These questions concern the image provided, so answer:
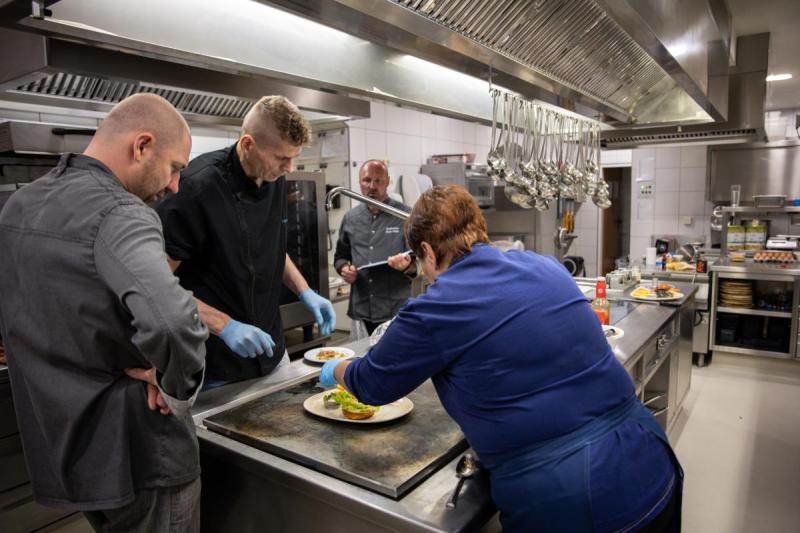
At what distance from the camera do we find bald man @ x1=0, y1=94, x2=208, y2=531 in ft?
3.17

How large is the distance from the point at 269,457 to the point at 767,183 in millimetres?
6002

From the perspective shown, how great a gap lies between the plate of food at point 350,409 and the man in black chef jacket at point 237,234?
0.80 ft

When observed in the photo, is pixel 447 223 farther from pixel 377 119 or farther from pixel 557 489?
pixel 377 119

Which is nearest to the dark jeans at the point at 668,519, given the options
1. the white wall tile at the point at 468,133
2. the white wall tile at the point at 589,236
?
the white wall tile at the point at 468,133

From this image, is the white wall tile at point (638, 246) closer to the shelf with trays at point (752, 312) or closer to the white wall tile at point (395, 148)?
the shelf with trays at point (752, 312)

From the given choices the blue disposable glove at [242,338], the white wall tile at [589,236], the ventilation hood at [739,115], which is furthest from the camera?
the white wall tile at [589,236]

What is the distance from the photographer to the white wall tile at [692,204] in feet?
19.8

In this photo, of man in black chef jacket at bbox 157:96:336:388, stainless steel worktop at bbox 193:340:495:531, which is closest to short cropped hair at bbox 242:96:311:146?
man in black chef jacket at bbox 157:96:336:388

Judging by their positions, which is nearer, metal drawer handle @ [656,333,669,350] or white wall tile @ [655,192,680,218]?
metal drawer handle @ [656,333,669,350]

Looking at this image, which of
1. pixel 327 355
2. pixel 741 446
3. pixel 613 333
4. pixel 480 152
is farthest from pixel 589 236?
pixel 327 355

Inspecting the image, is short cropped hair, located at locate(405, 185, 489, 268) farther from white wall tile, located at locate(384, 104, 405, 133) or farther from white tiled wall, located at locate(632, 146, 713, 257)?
white tiled wall, located at locate(632, 146, 713, 257)

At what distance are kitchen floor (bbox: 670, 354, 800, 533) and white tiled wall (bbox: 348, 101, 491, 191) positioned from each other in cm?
273

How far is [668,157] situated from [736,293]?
7.54ft

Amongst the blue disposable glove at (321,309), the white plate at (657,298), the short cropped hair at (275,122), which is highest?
the short cropped hair at (275,122)
